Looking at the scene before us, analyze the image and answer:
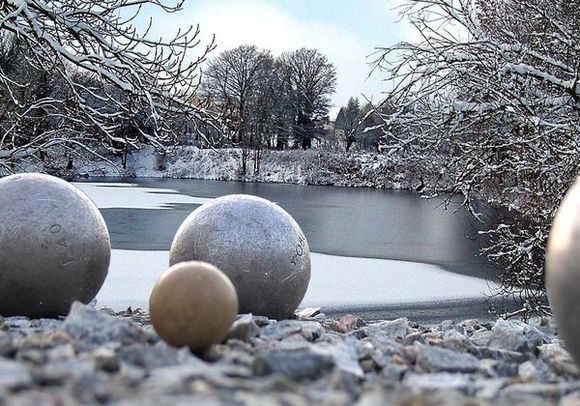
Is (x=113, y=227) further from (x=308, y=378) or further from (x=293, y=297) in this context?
(x=308, y=378)

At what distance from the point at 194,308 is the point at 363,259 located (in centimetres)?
1151

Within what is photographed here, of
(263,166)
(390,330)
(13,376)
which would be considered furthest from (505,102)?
(263,166)

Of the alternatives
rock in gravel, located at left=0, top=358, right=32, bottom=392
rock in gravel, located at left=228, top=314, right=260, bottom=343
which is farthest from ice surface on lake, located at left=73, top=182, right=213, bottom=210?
rock in gravel, located at left=0, top=358, right=32, bottom=392

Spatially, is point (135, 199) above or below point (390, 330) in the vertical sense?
above

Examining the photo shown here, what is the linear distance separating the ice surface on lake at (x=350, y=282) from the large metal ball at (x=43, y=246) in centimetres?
301

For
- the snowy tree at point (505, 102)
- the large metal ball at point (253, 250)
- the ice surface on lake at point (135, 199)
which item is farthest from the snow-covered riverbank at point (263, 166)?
the large metal ball at point (253, 250)

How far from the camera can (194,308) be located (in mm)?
4324

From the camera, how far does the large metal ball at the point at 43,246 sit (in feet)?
21.5

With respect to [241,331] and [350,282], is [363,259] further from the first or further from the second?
[241,331]

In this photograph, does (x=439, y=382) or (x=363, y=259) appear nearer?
(x=439, y=382)

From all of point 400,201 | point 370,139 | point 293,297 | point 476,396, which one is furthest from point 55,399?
point 370,139

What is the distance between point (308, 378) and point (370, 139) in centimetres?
6465

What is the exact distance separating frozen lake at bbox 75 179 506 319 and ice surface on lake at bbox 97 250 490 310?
0.7 inches

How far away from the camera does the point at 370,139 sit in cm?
6725
